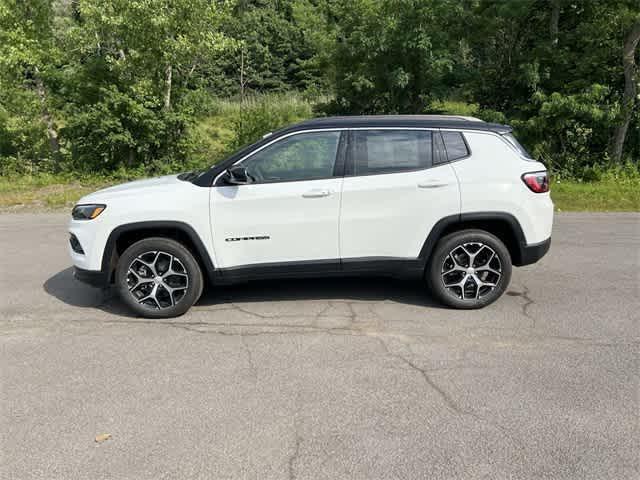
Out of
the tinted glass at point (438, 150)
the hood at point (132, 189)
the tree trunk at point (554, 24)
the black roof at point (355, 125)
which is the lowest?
the hood at point (132, 189)

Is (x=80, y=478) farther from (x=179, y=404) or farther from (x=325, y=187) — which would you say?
(x=325, y=187)

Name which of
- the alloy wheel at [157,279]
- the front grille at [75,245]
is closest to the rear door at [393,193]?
the alloy wheel at [157,279]

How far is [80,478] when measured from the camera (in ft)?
8.52

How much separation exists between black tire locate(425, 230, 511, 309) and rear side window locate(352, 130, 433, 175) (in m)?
0.80

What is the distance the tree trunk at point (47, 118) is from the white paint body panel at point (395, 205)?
1254 centimetres

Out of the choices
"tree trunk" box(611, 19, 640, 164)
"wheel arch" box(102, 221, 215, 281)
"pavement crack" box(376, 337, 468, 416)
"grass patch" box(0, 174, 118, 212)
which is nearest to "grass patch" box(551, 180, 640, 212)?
"tree trunk" box(611, 19, 640, 164)

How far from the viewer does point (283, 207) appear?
4.49 meters

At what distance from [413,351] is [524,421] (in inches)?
41.8

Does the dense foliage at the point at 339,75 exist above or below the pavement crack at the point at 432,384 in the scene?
above

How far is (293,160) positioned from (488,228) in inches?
80.8

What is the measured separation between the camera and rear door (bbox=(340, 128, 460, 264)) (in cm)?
454

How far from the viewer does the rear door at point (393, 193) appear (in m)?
4.54

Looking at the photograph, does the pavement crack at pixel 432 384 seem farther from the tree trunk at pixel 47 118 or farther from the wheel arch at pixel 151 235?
the tree trunk at pixel 47 118

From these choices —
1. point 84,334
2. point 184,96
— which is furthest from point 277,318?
point 184,96
